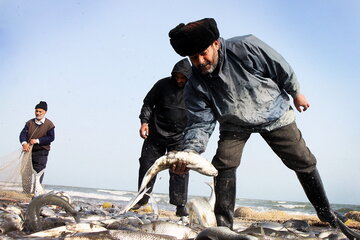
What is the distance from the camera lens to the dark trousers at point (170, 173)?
741 cm

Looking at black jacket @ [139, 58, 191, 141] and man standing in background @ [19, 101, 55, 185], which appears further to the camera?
man standing in background @ [19, 101, 55, 185]

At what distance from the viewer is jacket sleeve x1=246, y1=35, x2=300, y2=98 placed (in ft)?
14.6

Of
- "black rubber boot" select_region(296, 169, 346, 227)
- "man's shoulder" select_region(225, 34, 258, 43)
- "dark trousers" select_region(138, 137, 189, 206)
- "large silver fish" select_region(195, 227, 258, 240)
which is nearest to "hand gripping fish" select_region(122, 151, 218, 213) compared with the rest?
"large silver fish" select_region(195, 227, 258, 240)

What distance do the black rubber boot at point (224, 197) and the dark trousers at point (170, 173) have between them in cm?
276

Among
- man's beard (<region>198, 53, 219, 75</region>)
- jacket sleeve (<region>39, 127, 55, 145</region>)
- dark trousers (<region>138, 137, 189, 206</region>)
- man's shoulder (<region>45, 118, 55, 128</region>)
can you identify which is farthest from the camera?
man's shoulder (<region>45, 118, 55, 128</region>)

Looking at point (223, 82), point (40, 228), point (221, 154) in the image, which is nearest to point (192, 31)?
point (223, 82)

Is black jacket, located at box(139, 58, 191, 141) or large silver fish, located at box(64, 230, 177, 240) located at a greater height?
black jacket, located at box(139, 58, 191, 141)

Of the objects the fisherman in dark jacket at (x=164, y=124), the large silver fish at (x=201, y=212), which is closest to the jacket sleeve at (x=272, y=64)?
the large silver fish at (x=201, y=212)

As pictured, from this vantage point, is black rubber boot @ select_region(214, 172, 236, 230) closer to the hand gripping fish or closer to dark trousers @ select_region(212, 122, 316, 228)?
dark trousers @ select_region(212, 122, 316, 228)

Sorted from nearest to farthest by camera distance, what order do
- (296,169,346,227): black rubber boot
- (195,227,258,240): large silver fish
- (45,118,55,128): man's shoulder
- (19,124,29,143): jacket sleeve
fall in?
1. (195,227,258,240): large silver fish
2. (296,169,346,227): black rubber boot
3. (19,124,29,143): jacket sleeve
4. (45,118,55,128): man's shoulder

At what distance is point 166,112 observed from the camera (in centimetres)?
772

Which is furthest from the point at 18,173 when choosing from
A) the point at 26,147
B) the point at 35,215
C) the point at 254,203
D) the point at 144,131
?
the point at 254,203

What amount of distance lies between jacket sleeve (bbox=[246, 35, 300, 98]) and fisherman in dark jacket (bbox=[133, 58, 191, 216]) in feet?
9.97

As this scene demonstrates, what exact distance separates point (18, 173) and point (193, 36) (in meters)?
6.53
